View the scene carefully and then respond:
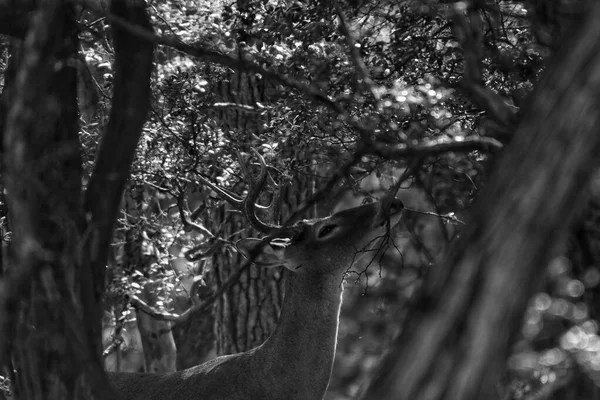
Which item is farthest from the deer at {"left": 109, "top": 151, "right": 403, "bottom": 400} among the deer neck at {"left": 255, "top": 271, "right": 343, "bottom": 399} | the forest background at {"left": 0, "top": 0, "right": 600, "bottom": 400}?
the forest background at {"left": 0, "top": 0, "right": 600, "bottom": 400}

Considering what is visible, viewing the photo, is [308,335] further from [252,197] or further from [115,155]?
[115,155]

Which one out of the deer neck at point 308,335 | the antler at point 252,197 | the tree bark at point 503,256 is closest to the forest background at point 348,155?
the tree bark at point 503,256

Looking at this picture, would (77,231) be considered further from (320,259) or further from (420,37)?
(320,259)

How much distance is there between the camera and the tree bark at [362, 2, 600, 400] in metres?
2.40

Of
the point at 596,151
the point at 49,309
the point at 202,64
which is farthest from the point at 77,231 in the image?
the point at 202,64

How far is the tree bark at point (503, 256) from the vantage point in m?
2.40

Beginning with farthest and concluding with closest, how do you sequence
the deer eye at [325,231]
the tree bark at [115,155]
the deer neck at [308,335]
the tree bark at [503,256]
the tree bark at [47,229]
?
the deer eye at [325,231]
the deer neck at [308,335]
the tree bark at [115,155]
the tree bark at [47,229]
the tree bark at [503,256]

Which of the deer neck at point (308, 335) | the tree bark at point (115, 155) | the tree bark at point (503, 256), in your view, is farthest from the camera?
the deer neck at point (308, 335)

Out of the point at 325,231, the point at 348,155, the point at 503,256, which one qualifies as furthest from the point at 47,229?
the point at 325,231

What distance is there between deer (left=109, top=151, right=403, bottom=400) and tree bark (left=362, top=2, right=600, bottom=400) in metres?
4.18

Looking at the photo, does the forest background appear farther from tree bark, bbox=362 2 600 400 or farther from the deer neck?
the deer neck

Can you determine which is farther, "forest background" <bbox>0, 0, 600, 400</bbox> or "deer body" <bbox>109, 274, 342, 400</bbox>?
"deer body" <bbox>109, 274, 342, 400</bbox>

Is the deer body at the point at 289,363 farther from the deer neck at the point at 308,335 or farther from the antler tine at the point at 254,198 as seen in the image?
the antler tine at the point at 254,198

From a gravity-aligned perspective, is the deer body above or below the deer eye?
below
